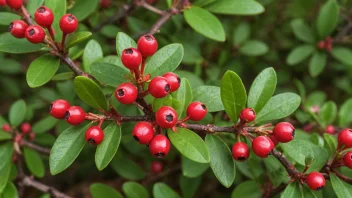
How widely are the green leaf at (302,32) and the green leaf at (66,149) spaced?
238cm

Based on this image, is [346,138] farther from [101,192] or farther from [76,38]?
[101,192]

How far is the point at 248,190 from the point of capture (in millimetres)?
2744

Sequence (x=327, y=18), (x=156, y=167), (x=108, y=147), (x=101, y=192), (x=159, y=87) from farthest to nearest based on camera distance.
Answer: (x=327, y=18) → (x=156, y=167) → (x=101, y=192) → (x=108, y=147) → (x=159, y=87)

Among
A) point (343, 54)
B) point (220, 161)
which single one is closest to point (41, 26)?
point (220, 161)

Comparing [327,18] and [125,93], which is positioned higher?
[125,93]

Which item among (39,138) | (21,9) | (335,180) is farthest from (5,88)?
(335,180)

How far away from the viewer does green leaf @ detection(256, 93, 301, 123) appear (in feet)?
7.25

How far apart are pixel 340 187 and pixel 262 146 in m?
0.55

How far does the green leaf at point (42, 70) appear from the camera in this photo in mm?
2174

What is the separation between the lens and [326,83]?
4.62 meters

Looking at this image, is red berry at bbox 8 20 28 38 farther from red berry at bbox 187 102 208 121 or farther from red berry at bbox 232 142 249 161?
red berry at bbox 232 142 249 161

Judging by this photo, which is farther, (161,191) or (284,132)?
(161,191)

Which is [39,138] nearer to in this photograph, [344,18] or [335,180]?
[335,180]

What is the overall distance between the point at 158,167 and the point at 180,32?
1.15 metres
